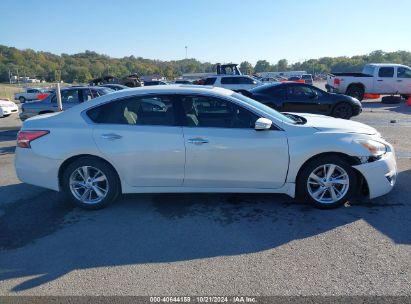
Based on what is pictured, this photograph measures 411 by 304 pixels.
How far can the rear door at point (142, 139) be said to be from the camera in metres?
4.43

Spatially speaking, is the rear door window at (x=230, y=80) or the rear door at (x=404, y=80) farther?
the rear door window at (x=230, y=80)

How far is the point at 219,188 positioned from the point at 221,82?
17.7m

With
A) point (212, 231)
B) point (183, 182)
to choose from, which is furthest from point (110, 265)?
point (183, 182)

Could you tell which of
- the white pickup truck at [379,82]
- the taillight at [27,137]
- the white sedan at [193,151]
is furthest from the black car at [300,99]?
the white pickup truck at [379,82]

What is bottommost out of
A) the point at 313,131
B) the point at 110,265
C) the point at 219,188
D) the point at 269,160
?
the point at 110,265

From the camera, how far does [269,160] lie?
172 inches

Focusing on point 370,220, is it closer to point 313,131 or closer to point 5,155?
point 313,131

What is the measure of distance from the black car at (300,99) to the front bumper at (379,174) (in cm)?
739

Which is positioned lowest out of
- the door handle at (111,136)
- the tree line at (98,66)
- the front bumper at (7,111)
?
the front bumper at (7,111)

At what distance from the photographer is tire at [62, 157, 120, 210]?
459 cm

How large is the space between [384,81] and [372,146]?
18.1m

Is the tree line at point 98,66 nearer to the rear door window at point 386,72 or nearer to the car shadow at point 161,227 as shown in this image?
the rear door window at point 386,72

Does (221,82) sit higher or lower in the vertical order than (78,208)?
higher

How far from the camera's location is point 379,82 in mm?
20094
